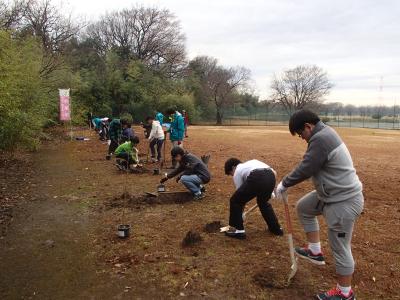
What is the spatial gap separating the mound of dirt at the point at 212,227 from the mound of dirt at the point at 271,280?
1.41 m

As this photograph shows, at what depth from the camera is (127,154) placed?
34.6 ft

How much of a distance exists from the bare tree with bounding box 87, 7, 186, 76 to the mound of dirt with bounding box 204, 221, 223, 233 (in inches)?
1669

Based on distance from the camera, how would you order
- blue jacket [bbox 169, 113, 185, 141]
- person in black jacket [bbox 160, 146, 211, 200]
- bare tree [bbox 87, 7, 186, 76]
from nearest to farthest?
person in black jacket [bbox 160, 146, 211, 200], blue jacket [bbox 169, 113, 185, 141], bare tree [bbox 87, 7, 186, 76]

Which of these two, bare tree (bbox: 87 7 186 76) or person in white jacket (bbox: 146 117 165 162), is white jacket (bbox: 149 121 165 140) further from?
bare tree (bbox: 87 7 186 76)

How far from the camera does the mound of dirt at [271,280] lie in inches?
155

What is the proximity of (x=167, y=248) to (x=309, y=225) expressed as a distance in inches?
72.3

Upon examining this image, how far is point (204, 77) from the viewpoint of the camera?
54.6 metres

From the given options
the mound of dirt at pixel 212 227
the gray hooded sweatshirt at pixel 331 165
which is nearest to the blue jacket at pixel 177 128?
the mound of dirt at pixel 212 227

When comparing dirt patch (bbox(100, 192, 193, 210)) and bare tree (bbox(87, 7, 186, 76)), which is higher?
bare tree (bbox(87, 7, 186, 76))

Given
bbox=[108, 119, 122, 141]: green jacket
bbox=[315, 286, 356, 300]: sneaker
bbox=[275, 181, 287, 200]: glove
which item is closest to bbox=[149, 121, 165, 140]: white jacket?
bbox=[108, 119, 122, 141]: green jacket

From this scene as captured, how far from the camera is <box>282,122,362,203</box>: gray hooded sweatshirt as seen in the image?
133 inches

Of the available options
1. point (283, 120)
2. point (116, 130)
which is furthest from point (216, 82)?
point (116, 130)

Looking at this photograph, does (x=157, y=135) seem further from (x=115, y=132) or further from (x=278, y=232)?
(x=278, y=232)

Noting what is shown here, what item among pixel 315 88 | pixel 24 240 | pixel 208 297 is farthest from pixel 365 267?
pixel 315 88
